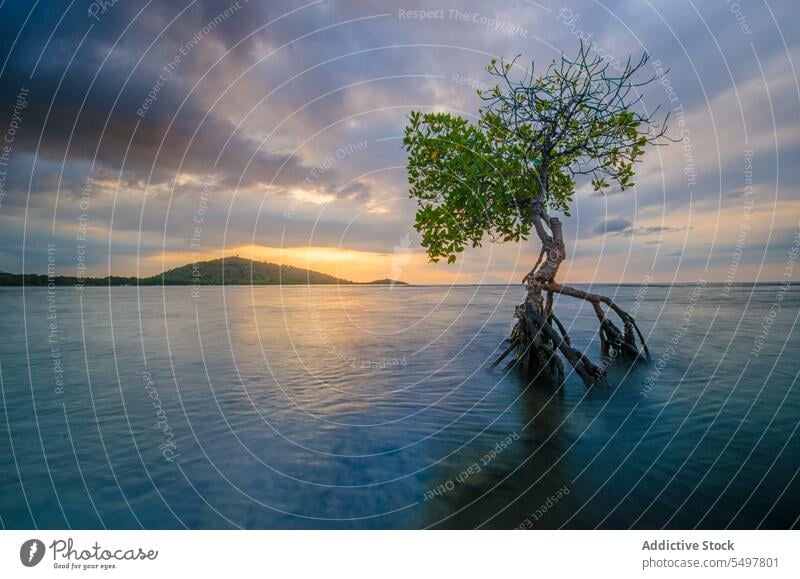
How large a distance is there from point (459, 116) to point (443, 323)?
844 inches

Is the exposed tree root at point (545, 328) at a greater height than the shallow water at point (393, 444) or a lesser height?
greater

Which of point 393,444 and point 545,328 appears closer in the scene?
point 393,444

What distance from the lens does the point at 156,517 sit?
6.23 meters

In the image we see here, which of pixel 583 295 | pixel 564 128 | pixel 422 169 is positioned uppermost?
pixel 564 128

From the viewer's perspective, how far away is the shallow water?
247 inches

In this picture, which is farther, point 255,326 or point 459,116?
point 255,326

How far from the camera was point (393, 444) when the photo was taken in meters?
8.52

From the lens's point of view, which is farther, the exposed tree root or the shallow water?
the exposed tree root

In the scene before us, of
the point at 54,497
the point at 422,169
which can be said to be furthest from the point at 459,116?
the point at 54,497

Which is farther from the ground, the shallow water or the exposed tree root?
the exposed tree root

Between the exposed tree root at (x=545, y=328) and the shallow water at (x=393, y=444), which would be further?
the exposed tree root at (x=545, y=328)

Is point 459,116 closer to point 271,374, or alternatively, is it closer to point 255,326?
point 271,374

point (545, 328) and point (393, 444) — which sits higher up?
point (545, 328)

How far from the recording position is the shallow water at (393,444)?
20.6 feet
